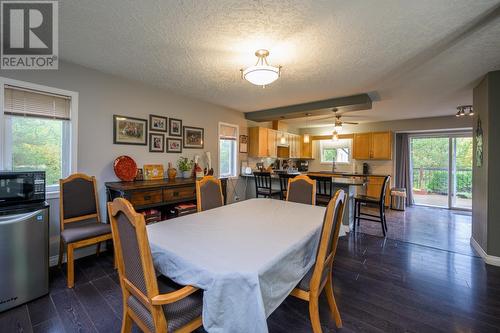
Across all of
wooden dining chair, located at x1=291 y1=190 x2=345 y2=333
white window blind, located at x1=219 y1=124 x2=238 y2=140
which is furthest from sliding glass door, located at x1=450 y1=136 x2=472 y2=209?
wooden dining chair, located at x1=291 y1=190 x2=345 y2=333

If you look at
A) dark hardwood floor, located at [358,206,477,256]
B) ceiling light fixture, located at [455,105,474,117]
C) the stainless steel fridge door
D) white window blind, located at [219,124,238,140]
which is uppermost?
ceiling light fixture, located at [455,105,474,117]

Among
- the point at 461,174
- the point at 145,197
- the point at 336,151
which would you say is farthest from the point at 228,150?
the point at 461,174

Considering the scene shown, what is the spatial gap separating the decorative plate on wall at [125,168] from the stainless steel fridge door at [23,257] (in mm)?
1069

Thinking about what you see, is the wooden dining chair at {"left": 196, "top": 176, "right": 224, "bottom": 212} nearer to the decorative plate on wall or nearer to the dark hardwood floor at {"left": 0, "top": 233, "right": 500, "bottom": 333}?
the dark hardwood floor at {"left": 0, "top": 233, "right": 500, "bottom": 333}

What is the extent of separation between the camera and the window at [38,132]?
2.33 metres

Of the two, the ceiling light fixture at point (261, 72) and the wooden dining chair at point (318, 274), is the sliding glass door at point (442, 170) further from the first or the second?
the wooden dining chair at point (318, 274)

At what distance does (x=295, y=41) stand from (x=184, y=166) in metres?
2.66

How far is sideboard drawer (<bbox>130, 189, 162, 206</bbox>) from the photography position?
2.71 metres

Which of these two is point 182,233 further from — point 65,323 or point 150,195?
point 150,195

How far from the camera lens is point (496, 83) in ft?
9.18

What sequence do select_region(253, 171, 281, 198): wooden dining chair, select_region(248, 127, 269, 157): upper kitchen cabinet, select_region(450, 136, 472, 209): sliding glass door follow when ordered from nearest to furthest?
select_region(253, 171, 281, 198): wooden dining chair
select_region(248, 127, 269, 157): upper kitchen cabinet
select_region(450, 136, 472, 209): sliding glass door

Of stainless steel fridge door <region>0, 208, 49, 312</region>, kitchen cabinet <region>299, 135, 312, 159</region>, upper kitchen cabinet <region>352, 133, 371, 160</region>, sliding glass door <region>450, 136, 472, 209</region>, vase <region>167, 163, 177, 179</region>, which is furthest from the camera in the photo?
kitchen cabinet <region>299, 135, 312, 159</region>

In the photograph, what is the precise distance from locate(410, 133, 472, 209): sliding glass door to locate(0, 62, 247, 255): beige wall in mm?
6650

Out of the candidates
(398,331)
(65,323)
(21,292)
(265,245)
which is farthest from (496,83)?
(21,292)
